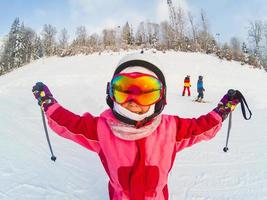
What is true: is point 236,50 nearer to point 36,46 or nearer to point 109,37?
point 109,37

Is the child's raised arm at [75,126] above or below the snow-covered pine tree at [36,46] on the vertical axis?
below

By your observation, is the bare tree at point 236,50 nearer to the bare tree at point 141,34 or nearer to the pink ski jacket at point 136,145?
the bare tree at point 141,34

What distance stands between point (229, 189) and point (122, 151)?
3.09 m

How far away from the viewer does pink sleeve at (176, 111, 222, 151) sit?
251 cm

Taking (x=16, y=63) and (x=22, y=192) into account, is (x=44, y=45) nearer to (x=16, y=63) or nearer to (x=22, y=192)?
(x=16, y=63)

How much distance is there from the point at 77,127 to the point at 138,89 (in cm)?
54

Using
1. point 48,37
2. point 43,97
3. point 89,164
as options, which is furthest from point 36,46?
point 43,97

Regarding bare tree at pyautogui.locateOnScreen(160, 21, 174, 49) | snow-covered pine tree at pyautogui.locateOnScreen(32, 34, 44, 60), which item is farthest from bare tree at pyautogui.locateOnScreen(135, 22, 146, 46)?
snow-covered pine tree at pyautogui.locateOnScreen(32, 34, 44, 60)

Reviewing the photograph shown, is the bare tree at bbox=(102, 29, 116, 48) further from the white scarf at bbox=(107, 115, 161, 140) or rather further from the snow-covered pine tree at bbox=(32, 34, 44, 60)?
the white scarf at bbox=(107, 115, 161, 140)

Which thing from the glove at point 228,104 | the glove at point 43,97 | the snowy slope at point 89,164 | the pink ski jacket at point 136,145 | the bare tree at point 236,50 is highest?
the bare tree at point 236,50

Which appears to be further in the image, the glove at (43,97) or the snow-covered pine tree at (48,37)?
the snow-covered pine tree at (48,37)

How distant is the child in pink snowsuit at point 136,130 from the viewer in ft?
7.61

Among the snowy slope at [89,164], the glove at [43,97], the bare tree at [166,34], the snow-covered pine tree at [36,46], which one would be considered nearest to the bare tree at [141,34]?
the bare tree at [166,34]

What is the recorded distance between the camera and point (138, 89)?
2303 mm
